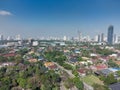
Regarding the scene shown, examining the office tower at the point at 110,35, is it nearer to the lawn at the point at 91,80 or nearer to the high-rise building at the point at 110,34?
the high-rise building at the point at 110,34

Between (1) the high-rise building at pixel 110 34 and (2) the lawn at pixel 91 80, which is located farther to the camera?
(1) the high-rise building at pixel 110 34

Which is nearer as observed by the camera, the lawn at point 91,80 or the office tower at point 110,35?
the lawn at point 91,80

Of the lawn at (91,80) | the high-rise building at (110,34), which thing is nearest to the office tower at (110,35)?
the high-rise building at (110,34)

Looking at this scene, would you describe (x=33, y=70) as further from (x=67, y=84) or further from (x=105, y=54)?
(x=105, y=54)

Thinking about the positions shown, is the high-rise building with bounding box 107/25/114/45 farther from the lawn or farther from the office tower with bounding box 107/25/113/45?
the lawn

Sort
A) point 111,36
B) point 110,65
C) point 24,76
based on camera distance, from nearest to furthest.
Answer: point 24,76
point 110,65
point 111,36

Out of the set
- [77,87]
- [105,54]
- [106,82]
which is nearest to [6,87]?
[77,87]

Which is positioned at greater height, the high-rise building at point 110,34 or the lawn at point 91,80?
the high-rise building at point 110,34

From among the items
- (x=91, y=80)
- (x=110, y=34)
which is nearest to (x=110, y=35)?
(x=110, y=34)

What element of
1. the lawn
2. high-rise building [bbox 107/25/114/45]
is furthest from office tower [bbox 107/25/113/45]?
the lawn

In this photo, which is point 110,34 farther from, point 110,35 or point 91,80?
point 91,80

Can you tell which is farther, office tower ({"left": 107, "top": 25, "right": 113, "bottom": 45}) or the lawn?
office tower ({"left": 107, "top": 25, "right": 113, "bottom": 45})
